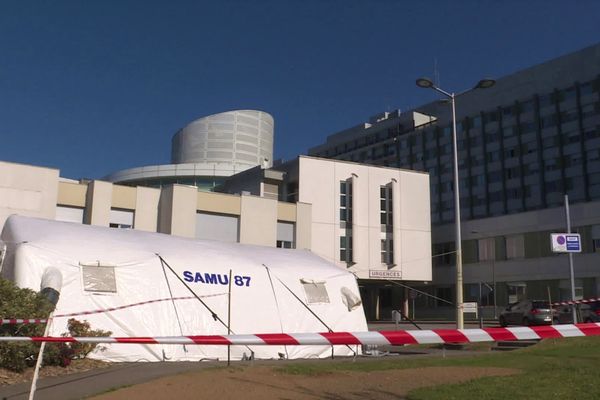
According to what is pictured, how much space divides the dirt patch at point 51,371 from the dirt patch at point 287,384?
2826 mm

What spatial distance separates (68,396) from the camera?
9312 millimetres

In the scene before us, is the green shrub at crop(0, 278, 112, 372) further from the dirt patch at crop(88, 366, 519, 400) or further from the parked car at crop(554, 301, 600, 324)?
the parked car at crop(554, 301, 600, 324)

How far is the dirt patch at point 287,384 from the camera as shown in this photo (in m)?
8.97

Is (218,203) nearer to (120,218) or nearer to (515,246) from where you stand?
(120,218)

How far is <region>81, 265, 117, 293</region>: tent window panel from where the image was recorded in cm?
1593

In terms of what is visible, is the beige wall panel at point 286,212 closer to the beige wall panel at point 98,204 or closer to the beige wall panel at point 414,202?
the beige wall panel at point 414,202

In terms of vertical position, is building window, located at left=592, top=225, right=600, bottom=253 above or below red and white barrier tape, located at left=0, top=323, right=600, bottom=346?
above

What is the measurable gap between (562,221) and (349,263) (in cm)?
1718

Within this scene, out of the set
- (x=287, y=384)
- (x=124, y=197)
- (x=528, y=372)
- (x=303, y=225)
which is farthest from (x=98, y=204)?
(x=528, y=372)

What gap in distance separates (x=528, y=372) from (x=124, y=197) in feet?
95.9

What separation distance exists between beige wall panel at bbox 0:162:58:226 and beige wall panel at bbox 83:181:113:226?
1961 millimetres

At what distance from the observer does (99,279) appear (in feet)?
53.1

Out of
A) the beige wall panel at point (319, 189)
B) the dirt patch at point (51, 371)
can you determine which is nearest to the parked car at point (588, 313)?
the beige wall panel at point (319, 189)

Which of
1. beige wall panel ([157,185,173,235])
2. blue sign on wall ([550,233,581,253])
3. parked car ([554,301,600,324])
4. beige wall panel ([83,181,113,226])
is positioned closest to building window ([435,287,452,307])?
parked car ([554,301,600,324])
